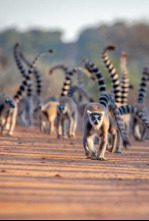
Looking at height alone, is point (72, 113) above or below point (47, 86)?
below

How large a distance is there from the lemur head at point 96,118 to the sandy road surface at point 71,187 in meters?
0.71

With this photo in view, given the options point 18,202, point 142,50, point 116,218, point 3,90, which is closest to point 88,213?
point 116,218

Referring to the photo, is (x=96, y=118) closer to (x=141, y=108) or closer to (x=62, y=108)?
→ (x=62, y=108)

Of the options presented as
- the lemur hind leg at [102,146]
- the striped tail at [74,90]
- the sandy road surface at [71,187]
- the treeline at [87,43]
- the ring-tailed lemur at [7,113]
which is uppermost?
the treeline at [87,43]

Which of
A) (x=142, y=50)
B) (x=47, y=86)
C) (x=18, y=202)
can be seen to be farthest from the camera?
(x=142, y=50)

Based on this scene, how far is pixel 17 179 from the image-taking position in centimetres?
636

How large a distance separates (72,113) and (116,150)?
468 cm

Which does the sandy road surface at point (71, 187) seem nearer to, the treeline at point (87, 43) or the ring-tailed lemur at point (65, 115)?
the ring-tailed lemur at point (65, 115)

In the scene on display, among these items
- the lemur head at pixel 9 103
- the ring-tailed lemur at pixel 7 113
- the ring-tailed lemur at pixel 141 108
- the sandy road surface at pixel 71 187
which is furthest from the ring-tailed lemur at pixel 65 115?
the sandy road surface at pixel 71 187

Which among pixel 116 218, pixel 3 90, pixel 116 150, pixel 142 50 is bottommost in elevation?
pixel 116 218

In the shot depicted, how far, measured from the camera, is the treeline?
41.8 m

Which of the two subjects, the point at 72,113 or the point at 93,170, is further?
the point at 72,113

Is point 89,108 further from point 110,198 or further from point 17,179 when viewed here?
point 110,198

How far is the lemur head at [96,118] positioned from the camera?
29.3ft
